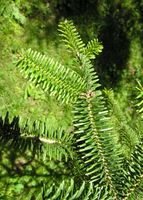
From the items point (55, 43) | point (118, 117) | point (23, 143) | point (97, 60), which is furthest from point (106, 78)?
point (23, 143)

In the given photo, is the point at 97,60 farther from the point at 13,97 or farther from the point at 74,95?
the point at 74,95

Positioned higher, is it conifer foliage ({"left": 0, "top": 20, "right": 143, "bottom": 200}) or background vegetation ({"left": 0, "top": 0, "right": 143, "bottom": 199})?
background vegetation ({"left": 0, "top": 0, "right": 143, "bottom": 199})

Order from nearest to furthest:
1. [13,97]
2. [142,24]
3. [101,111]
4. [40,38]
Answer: [101,111] → [13,97] → [40,38] → [142,24]

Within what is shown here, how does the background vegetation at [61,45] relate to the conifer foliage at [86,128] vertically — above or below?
above

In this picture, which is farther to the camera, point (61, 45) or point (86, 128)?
point (61, 45)

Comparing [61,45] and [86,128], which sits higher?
[61,45]

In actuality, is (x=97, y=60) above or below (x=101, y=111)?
above

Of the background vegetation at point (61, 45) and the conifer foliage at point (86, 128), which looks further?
the background vegetation at point (61, 45)

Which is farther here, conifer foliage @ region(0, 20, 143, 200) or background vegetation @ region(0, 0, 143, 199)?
background vegetation @ region(0, 0, 143, 199)
